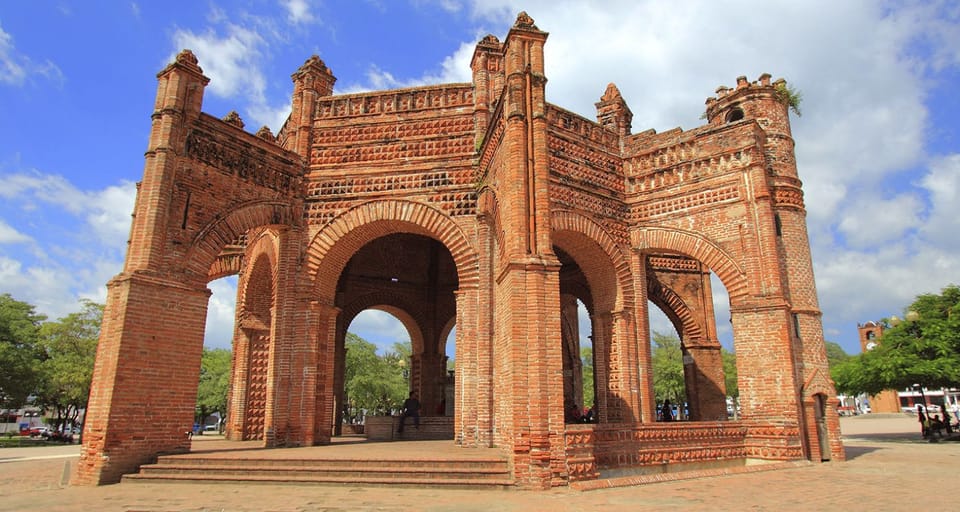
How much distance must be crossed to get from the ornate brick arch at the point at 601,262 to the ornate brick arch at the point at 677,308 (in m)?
5.28

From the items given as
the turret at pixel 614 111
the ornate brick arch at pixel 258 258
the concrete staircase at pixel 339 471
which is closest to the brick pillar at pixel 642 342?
the turret at pixel 614 111

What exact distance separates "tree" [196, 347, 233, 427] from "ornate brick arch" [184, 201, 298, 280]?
23.2m

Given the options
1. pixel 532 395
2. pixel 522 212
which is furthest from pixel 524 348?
pixel 522 212

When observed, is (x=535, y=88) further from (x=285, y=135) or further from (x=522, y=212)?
(x=285, y=135)

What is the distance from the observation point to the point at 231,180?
1163 centimetres

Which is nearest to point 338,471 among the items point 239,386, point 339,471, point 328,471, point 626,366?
point 339,471

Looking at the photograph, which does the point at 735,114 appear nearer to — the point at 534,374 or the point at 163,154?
the point at 534,374

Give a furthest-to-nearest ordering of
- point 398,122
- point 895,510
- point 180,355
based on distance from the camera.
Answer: point 398,122 < point 180,355 < point 895,510

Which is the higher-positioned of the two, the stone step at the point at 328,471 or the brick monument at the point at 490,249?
the brick monument at the point at 490,249

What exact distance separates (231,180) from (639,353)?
8.92 metres

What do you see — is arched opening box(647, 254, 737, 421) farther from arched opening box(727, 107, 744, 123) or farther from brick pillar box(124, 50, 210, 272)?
brick pillar box(124, 50, 210, 272)

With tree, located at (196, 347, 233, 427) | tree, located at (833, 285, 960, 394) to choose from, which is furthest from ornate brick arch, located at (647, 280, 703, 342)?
tree, located at (196, 347, 233, 427)

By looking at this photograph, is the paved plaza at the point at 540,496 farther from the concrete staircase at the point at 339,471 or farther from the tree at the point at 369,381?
the tree at the point at 369,381

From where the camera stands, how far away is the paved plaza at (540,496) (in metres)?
6.79
